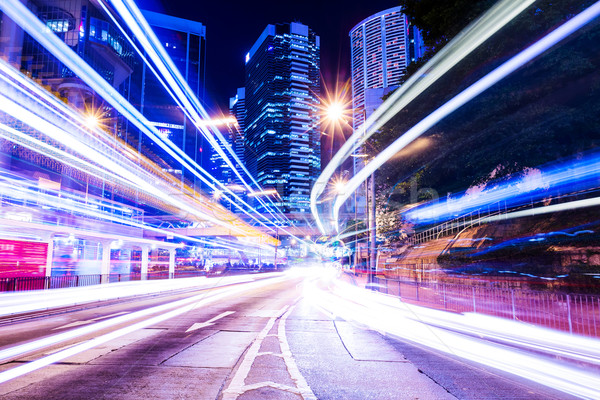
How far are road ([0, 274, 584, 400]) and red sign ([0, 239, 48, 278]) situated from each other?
663cm

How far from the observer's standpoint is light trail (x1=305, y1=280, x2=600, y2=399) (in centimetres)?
686

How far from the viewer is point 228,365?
7.33 m

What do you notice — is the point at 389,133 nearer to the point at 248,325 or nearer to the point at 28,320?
the point at 248,325

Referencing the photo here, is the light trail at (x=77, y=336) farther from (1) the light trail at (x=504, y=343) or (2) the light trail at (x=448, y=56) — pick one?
(2) the light trail at (x=448, y=56)

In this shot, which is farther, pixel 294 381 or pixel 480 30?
pixel 480 30

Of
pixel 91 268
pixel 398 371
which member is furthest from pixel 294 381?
pixel 91 268

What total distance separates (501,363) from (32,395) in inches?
325

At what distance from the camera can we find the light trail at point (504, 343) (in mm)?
6855

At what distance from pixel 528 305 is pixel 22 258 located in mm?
20917

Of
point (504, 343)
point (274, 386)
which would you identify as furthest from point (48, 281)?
point (504, 343)

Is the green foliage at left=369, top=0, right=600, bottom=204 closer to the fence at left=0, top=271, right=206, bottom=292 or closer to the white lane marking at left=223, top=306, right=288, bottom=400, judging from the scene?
the white lane marking at left=223, top=306, right=288, bottom=400

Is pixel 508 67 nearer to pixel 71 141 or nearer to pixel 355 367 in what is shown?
pixel 355 367

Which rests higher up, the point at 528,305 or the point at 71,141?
the point at 71,141

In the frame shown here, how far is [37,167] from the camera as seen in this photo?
60781mm
